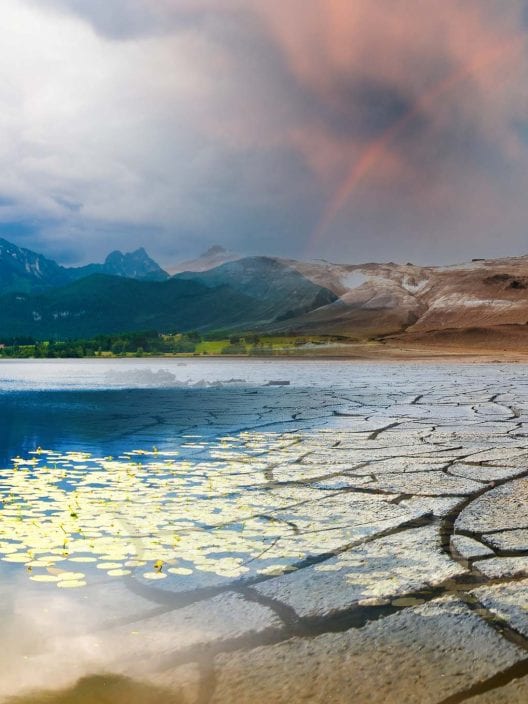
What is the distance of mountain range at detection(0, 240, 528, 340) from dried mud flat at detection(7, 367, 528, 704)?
101047mm

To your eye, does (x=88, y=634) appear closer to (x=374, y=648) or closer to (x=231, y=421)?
(x=374, y=648)

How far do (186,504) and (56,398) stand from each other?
12475 millimetres

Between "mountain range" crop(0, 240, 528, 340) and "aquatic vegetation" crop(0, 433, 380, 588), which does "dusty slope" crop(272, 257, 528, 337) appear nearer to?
"mountain range" crop(0, 240, 528, 340)

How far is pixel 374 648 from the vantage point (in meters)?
2.66

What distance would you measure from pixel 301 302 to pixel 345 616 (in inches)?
6463

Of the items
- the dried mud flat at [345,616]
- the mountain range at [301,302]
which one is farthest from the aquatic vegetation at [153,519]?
the mountain range at [301,302]

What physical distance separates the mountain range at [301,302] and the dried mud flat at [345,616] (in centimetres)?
10105

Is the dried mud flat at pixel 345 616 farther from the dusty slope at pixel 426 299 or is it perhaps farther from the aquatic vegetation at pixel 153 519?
the dusty slope at pixel 426 299

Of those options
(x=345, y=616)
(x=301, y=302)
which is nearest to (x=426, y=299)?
(x=301, y=302)

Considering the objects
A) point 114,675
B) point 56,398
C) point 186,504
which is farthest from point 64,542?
point 56,398

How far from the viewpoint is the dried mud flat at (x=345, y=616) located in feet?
7.93

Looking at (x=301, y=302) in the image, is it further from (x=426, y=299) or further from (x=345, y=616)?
(x=345, y=616)

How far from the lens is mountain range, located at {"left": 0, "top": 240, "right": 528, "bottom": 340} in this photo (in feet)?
397

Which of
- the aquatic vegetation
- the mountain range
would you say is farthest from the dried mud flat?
the mountain range
